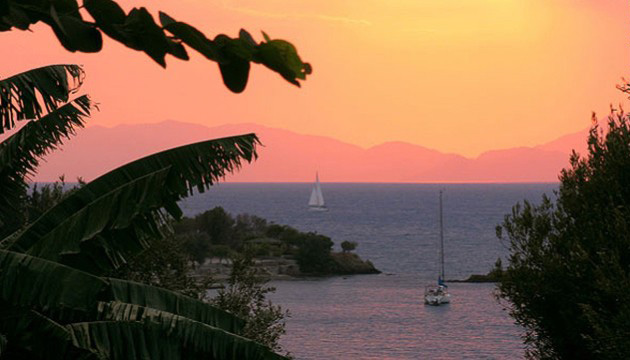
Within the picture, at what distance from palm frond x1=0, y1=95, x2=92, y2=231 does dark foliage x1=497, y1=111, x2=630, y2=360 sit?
12.5 metres

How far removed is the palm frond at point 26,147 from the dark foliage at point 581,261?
12.5m

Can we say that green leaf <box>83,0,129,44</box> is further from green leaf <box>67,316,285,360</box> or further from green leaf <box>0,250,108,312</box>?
green leaf <box>67,316,285,360</box>

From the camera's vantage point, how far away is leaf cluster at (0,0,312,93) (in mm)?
2023

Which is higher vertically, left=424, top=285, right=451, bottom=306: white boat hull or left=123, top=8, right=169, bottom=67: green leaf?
left=123, top=8, right=169, bottom=67: green leaf

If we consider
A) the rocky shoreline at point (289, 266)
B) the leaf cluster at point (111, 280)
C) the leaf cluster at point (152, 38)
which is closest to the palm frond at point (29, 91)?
the leaf cluster at point (111, 280)

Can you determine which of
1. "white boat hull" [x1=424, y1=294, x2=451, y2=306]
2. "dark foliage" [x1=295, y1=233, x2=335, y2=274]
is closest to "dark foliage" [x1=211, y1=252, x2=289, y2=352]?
"white boat hull" [x1=424, y1=294, x2=451, y2=306]

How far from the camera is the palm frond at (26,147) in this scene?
12.2 m

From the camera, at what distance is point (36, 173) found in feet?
41.2

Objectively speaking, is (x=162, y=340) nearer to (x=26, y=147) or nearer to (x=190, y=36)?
(x=26, y=147)

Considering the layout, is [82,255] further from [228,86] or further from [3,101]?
[228,86]

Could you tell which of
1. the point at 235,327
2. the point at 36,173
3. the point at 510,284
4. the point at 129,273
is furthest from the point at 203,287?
the point at 235,327

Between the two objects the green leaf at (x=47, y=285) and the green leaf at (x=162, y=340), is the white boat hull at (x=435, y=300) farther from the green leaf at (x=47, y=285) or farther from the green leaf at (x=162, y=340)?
the green leaf at (x=47, y=285)

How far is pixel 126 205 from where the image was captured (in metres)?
9.30

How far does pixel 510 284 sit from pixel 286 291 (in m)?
98.3
